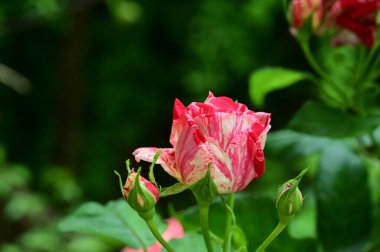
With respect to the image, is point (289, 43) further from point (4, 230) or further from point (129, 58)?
point (4, 230)

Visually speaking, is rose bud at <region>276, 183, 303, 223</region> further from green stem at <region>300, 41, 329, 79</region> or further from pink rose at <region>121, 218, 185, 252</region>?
green stem at <region>300, 41, 329, 79</region>

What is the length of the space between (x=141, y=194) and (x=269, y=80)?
422 mm

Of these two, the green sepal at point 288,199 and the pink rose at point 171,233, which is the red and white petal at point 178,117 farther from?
the pink rose at point 171,233

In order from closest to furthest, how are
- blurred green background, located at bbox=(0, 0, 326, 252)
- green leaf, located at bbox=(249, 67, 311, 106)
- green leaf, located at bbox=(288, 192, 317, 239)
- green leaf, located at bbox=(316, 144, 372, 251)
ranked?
green leaf, located at bbox=(316, 144, 372, 251) → green leaf, located at bbox=(249, 67, 311, 106) → green leaf, located at bbox=(288, 192, 317, 239) → blurred green background, located at bbox=(0, 0, 326, 252)

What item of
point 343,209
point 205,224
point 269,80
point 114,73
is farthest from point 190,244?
point 114,73

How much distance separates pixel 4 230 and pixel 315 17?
5.66 ft

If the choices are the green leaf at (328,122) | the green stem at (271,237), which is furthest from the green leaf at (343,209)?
the green stem at (271,237)

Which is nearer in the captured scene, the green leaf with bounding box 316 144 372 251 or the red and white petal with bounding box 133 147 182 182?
the red and white petal with bounding box 133 147 182 182

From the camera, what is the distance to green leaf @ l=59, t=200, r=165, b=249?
0.57 m

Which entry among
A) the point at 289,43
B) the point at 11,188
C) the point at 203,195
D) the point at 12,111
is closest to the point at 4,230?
the point at 11,188

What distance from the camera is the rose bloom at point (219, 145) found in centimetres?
40

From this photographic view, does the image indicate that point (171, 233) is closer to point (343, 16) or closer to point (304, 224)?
point (343, 16)

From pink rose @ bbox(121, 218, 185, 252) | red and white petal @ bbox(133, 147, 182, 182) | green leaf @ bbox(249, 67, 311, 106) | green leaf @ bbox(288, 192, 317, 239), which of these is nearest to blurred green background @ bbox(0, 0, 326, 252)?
green leaf @ bbox(288, 192, 317, 239)

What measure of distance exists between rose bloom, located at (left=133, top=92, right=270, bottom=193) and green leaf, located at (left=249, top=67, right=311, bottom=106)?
1.21ft
